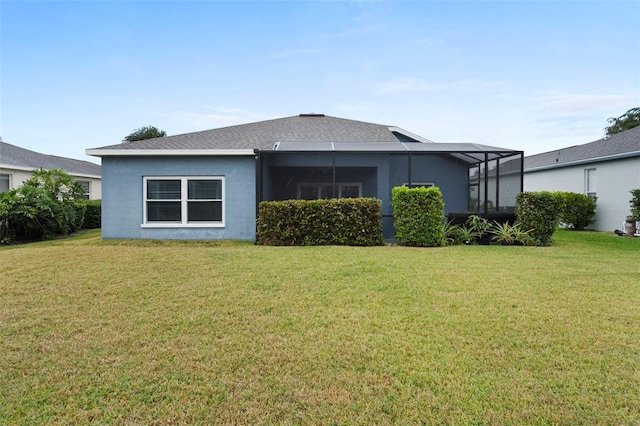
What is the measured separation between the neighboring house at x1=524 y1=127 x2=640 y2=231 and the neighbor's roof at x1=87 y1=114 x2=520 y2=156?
7.42m

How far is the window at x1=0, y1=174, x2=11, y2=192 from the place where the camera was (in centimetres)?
1702

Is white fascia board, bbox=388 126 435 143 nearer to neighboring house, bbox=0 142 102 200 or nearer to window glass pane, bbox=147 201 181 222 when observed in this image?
window glass pane, bbox=147 201 181 222

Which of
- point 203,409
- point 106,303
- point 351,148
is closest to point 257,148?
point 351,148

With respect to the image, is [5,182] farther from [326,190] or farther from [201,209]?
[326,190]

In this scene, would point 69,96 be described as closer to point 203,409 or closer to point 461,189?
point 461,189

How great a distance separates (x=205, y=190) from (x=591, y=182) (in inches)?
642

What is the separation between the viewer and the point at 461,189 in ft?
48.1

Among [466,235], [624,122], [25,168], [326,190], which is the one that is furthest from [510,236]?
[624,122]

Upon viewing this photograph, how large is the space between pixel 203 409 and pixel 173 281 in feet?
12.7

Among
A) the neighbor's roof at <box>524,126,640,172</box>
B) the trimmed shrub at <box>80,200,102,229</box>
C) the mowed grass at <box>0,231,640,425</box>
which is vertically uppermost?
the neighbor's roof at <box>524,126,640,172</box>

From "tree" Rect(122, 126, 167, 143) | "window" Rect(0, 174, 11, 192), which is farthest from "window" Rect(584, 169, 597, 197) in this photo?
"tree" Rect(122, 126, 167, 143)

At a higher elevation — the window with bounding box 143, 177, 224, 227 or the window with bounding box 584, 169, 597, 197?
the window with bounding box 584, 169, 597, 197

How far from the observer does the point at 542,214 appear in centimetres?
1064

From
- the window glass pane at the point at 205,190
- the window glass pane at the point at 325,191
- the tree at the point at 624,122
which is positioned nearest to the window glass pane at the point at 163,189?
the window glass pane at the point at 205,190
